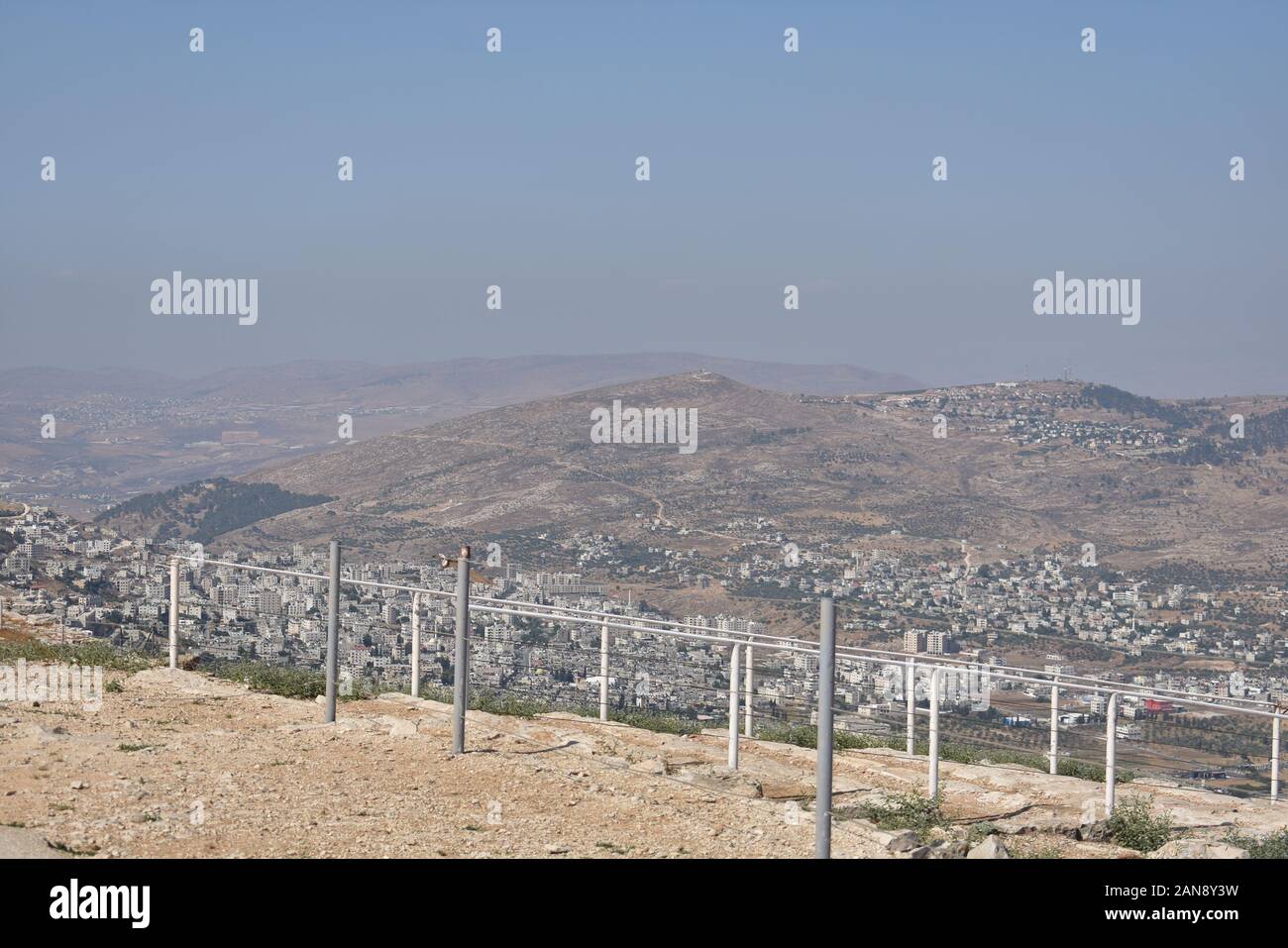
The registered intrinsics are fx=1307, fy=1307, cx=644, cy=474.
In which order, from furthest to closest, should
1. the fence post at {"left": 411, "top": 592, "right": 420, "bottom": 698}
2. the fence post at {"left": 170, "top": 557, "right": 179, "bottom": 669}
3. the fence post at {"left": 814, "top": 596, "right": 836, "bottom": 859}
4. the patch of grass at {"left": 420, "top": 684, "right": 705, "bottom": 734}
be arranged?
the fence post at {"left": 170, "top": 557, "right": 179, "bottom": 669}
the patch of grass at {"left": 420, "top": 684, "right": 705, "bottom": 734}
the fence post at {"left": 411, "top": 592, "right": 420, "bottom": 698}
the fence post at {"left": 814, "top": 596, "right": 836, "bottom": 859}

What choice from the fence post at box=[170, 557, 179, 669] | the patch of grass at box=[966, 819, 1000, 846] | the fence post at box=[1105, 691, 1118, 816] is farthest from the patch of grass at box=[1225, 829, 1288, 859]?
the fence post at box=[170, 557, 179, 669]

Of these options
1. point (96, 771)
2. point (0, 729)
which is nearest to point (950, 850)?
point (96, 771)

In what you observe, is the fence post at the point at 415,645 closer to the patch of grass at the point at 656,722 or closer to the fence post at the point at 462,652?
the patch of grass at the point at 656,722

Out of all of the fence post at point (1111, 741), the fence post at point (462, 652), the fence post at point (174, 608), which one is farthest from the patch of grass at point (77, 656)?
the fence post at point (1111, 741)

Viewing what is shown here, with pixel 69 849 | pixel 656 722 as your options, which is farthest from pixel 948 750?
pixel 69 849

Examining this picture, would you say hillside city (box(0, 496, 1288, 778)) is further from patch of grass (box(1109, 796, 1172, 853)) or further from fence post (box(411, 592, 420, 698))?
patch of grass (box(1109, 796, 1172, 853))
